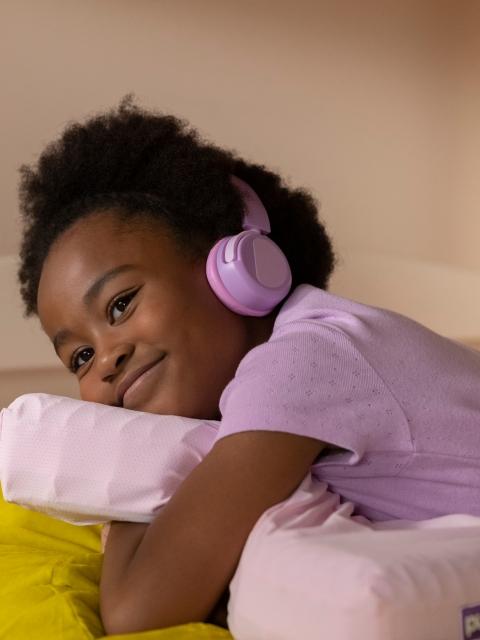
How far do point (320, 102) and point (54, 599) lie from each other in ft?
5.67

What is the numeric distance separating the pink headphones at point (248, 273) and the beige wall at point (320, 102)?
0.96 m

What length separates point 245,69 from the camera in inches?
87.2

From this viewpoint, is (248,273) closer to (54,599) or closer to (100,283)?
(100,283)

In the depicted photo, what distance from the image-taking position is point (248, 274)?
3.28ft

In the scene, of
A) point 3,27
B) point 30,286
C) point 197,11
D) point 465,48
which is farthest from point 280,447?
point 465,48

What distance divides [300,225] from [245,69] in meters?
1.12

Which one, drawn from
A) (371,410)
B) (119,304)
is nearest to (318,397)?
(371,410)

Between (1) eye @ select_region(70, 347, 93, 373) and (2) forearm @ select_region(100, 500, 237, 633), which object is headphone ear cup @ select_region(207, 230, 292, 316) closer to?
(1) eye @ select_region(70, 347, 93, 373)

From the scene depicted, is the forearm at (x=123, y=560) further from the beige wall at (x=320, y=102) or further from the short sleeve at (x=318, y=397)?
the beige wall at (x=320, y=102)

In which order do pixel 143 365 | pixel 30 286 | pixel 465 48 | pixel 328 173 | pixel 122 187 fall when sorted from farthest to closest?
pixel 465 48 < pixel 328 173 < pixel 30 286 < pixel 122 187 < pixel 143 365

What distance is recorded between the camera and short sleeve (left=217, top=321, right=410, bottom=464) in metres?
0.78

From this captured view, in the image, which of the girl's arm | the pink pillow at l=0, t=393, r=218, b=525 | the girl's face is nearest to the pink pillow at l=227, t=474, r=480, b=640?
the girl's arm

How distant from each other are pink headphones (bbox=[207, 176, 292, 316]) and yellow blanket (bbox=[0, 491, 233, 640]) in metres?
0.31

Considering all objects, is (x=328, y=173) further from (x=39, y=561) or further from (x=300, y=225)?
(x=39, y=561)
